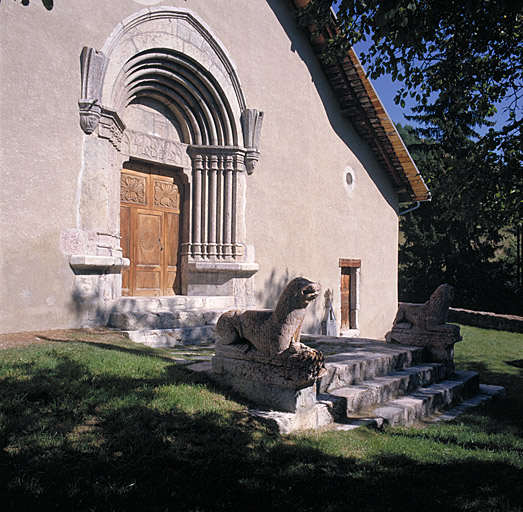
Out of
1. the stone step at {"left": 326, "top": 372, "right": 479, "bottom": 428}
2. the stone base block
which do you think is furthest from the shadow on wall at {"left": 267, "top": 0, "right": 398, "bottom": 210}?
the stone base block

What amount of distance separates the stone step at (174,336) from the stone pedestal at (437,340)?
124 inches

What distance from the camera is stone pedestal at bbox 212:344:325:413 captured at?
4.02 meters

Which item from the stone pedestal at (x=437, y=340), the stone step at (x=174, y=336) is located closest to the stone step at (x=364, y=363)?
the stone pedestal at (x=437, y=340)

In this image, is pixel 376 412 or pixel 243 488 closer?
pixel 243 488

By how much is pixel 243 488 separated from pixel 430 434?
8.26 feet

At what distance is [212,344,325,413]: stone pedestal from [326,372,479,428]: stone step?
1.80 feet

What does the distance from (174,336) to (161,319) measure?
0.37 meters

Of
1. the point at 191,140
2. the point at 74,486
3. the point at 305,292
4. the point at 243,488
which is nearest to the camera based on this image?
the point at 74,486

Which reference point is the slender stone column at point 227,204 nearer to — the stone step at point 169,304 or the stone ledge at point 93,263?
the stone step at point 169,304

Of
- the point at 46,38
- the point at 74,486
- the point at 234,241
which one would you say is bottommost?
the point at 74,486

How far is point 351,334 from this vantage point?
1232 cm

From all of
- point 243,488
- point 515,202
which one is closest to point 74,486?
point 243,488

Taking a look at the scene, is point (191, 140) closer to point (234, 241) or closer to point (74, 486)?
point (234, 241)

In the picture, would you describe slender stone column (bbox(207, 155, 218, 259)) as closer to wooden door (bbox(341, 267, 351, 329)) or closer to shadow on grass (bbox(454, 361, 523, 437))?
wooden door (bbox(341, 267, 351, 329))
